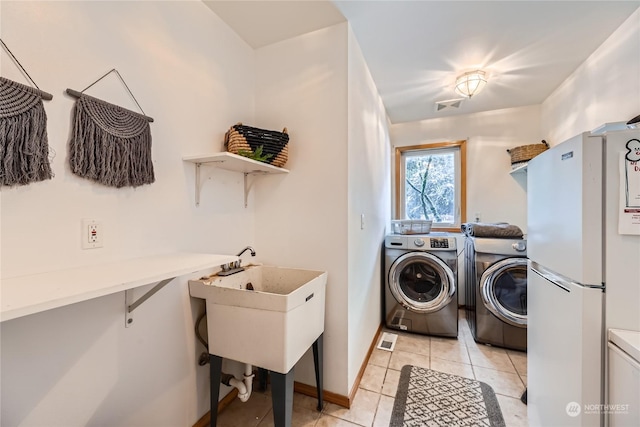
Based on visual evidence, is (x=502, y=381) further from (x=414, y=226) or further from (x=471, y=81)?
(x=471, y=81)

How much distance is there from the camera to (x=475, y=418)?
4.99ft

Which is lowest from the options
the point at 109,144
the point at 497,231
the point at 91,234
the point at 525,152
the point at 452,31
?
the point at 497,231

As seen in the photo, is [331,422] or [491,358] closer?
[331,422]

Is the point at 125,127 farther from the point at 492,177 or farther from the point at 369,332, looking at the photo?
the point at 492,177

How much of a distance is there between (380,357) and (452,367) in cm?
56

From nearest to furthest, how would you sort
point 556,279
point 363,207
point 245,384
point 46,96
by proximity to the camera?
point 46,96
point 556,279
point 245,384
point 363,207

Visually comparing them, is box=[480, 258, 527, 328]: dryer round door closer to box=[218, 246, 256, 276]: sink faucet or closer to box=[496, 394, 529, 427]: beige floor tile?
box=[496, 394, 529, 427]: beige floor tile

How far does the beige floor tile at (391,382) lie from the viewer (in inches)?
68.9

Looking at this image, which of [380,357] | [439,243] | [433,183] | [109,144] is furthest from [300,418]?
[433,183]

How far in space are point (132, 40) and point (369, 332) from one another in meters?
2.43

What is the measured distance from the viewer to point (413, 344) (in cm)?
239

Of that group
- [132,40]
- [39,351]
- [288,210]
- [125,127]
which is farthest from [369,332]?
[132,40]

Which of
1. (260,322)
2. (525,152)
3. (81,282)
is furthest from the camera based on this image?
(525,152)

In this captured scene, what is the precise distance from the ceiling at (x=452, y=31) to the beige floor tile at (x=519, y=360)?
2450 mm
